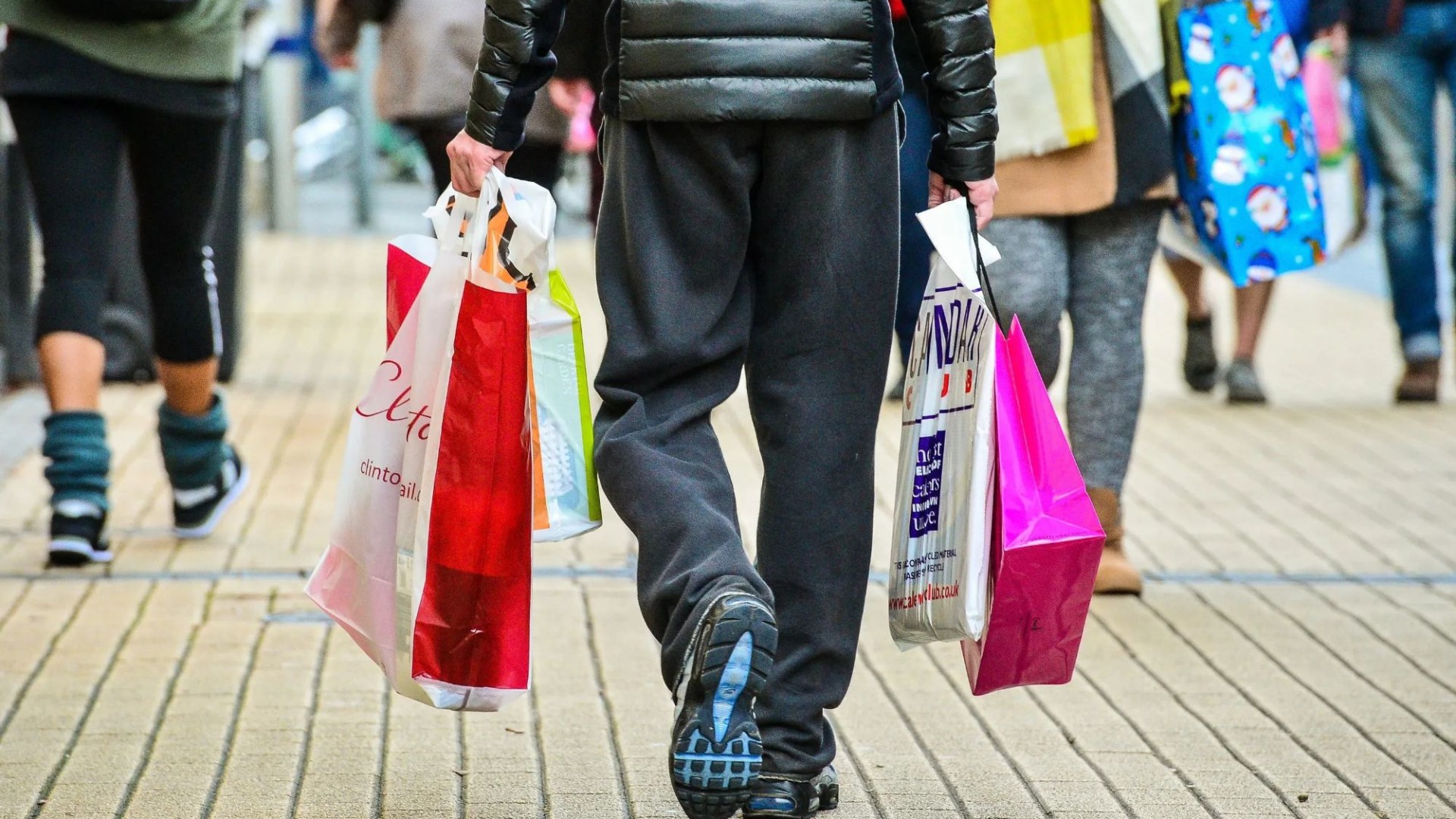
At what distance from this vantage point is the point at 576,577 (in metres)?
4.51

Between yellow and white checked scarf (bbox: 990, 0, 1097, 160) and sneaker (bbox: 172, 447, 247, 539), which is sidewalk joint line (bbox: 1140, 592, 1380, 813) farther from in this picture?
sneaker (bbox: 172, 447, 247, 539)

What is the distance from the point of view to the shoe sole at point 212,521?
Answer: 4.79 meters

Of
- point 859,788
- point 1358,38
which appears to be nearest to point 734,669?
point 859,788

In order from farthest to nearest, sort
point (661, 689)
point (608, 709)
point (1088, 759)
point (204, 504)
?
point (204, 504), point (661, 689), point (608, 709), point (1088, 759)

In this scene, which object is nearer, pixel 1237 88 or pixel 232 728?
pixel 232 728

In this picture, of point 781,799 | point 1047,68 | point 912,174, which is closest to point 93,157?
point 912,174

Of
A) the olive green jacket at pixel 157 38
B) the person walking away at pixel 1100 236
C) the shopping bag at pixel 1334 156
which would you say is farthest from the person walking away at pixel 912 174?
the shopping bag at pixel 1334 156

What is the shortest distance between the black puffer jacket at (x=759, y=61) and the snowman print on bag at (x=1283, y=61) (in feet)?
5.15

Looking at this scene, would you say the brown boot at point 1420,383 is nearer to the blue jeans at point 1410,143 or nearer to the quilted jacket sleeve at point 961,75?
the blue jeans at point 1410,143

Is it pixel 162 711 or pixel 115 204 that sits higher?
pixel 115 204

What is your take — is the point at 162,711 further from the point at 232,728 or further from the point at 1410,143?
the point at 1410,143

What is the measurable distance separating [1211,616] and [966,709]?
38.1 inches

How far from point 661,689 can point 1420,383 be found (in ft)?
14.6

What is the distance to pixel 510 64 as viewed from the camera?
2725 mm
